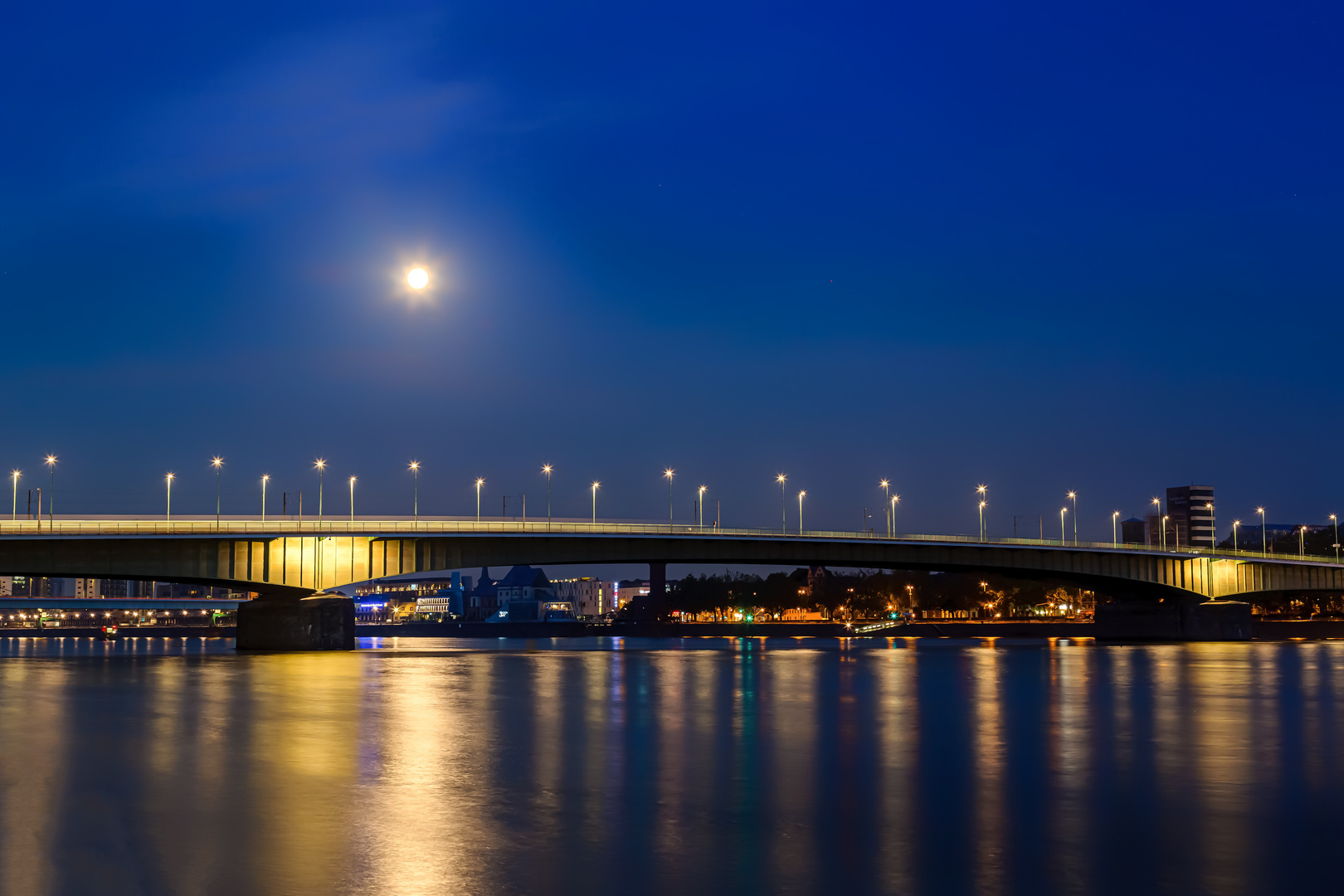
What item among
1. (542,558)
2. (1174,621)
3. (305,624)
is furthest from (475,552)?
(1174,621)

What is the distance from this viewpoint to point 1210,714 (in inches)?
1395

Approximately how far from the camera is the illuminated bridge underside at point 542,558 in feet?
287

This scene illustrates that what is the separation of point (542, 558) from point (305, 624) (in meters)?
19.2

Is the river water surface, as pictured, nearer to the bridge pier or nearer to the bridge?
the bridge

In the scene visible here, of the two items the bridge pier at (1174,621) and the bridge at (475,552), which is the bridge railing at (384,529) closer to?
the bridge at (475,552)

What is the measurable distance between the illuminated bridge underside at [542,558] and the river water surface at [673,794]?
47.3 metres

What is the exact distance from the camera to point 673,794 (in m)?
19.0

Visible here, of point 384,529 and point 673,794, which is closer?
point 673,794

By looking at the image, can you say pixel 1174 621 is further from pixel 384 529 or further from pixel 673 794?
pixel 673 794

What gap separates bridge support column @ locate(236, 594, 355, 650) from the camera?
9681 centimetres

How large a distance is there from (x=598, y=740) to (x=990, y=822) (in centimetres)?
1265

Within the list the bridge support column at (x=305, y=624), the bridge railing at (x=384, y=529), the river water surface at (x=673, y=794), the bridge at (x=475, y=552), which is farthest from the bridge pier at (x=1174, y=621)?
the river water surface at (x=673, y=794)

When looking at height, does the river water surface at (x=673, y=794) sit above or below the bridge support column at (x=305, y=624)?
above

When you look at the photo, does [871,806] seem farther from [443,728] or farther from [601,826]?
[443,728]
